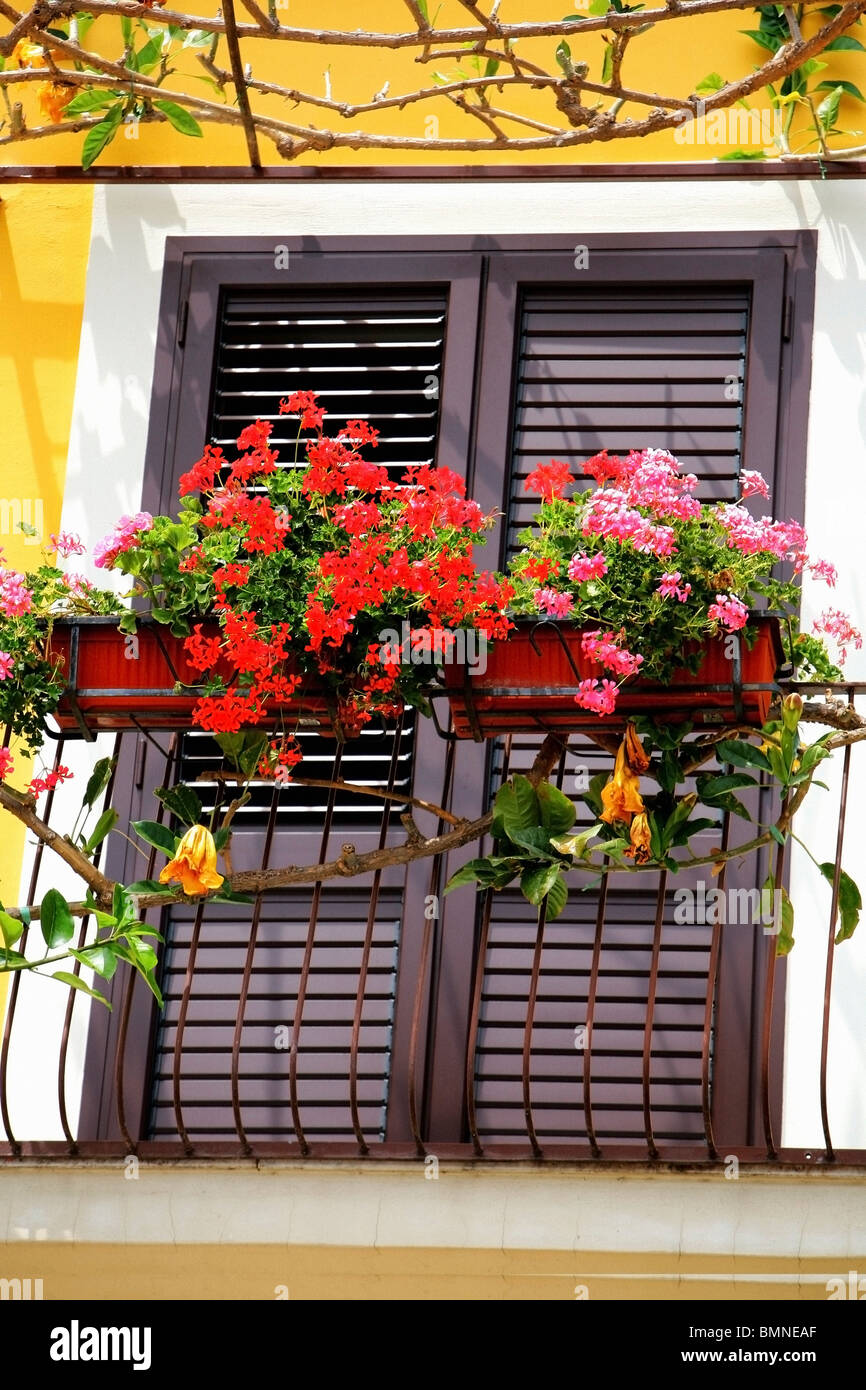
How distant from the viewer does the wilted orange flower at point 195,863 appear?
456cm

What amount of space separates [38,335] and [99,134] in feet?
2.01

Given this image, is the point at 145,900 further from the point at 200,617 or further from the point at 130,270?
the point at 130,270

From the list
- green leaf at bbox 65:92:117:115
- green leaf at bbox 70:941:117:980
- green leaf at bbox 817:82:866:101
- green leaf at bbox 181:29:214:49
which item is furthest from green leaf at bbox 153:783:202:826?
green leaf at bbox 817:82:866:101

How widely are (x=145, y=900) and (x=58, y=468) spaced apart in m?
1.73

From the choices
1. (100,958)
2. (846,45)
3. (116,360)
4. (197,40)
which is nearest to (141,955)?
(100,958)

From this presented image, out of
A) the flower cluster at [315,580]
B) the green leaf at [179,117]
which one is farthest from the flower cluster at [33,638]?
the green leaf at [179,117]

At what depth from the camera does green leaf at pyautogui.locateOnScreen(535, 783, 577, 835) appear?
4.68m

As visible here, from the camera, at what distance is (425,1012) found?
5.32 metres

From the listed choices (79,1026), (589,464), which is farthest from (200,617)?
(79,1026)

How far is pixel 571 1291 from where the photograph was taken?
5.02 metres

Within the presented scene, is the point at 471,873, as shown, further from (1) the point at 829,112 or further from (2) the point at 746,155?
(1) the point at 829,112

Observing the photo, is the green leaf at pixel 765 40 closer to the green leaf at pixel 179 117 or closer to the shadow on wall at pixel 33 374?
the green leaf at pixel 179 117

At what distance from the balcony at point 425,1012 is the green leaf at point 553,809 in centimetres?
34

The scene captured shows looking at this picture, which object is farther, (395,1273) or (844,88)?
(844,88)
